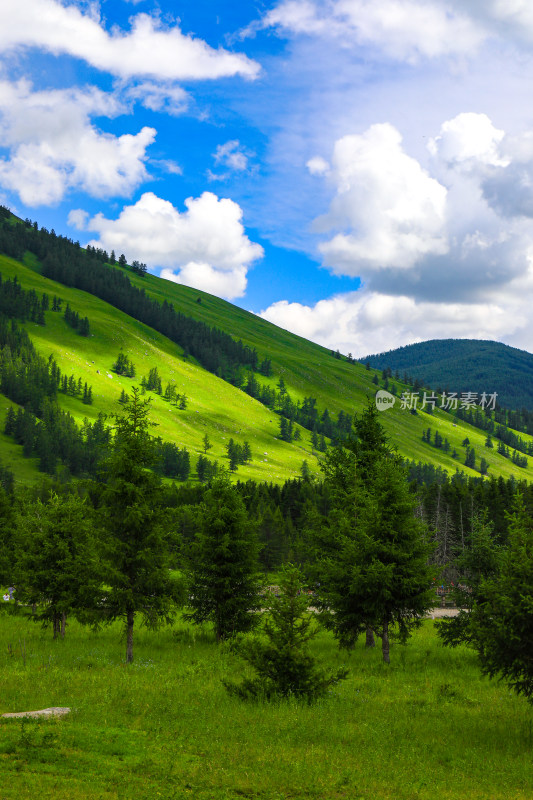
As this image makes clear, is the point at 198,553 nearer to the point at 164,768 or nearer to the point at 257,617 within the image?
the point at 257,617

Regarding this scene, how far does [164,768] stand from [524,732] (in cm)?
1116

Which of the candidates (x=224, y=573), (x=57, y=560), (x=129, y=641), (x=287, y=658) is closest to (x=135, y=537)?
Answer: (x=129, y=641)

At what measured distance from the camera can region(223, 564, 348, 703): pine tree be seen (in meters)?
18.8

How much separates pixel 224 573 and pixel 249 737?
14928mm

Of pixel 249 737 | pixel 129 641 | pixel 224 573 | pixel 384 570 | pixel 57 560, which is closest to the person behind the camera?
pixel 249 737

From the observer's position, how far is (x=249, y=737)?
15.2 meters

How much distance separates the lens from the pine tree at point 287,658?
740 inches

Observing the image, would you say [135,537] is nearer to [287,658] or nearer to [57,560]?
[57,560]

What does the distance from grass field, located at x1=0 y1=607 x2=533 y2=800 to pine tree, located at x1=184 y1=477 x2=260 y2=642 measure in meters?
4.21

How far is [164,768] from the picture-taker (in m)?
12.5

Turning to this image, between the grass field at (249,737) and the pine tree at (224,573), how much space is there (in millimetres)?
4214

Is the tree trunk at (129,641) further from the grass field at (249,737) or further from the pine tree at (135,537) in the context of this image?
the grass field at (249,737)

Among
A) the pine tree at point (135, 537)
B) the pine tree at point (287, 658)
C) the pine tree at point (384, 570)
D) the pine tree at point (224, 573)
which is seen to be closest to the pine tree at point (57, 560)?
the pine tree at point (135, 537)

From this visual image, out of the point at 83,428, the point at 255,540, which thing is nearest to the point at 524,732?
the point at 255,540
